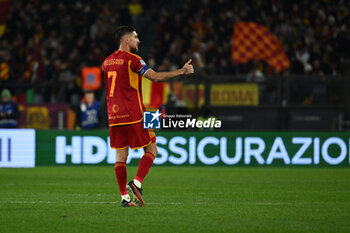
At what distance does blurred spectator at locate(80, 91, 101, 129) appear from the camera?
18.3 metres

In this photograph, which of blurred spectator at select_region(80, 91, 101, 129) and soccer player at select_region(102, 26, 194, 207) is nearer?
soccer player at select_region(102, 26, 194, 207)

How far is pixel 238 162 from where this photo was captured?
1741cm

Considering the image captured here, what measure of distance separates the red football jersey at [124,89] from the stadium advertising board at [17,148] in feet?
28.2

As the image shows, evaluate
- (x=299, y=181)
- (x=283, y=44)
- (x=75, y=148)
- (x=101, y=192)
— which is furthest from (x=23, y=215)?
(x=283, y=44)

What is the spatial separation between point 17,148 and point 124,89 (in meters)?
8.76

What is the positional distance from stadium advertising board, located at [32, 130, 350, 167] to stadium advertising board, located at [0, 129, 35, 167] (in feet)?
0.62

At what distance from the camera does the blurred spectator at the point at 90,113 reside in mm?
18312

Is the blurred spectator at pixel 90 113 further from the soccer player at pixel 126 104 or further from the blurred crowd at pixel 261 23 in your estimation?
the soccer player at pixel 126 104

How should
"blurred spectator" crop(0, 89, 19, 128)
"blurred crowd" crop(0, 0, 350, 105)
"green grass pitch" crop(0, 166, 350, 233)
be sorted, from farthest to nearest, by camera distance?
1. "blurred crowd" crop(0, 0, 350, 105)
2. "blurred spectator" crop(0, 89, 19, 128)
3. "green grass pitch" crop(0, 166, 350, 233)

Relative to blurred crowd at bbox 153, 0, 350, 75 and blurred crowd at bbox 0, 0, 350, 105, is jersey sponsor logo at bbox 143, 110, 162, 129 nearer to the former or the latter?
blurred crowd at bbox 0, 0, 350, 105

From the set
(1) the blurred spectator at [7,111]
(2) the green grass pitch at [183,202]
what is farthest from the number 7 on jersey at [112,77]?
(1) the blurred spectator at [7,111]

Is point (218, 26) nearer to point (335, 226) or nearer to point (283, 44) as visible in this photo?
point (283, 44)

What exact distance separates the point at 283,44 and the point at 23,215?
51.6 ft

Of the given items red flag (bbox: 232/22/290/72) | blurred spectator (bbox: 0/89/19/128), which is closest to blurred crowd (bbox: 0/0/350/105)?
red flag (bbox: 232/22/290/72)
